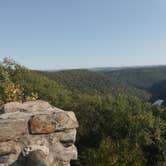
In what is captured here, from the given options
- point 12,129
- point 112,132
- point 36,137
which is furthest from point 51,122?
point 112,132

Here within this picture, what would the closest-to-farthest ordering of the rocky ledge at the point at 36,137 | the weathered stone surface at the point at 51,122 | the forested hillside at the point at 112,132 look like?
1. the rocky ledge at the point at 36,137
2. the weathered stone surface at the point at 51,122
3. the forested hillside at the point at 112,132

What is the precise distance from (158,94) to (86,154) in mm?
159160

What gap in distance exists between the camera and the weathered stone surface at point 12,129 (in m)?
3.75

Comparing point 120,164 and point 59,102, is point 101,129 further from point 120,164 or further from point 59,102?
point 59,102

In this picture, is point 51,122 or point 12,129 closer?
point 12,129

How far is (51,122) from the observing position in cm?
397

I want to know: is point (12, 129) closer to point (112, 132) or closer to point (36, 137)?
point (36, 137)

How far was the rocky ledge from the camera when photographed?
370 cm

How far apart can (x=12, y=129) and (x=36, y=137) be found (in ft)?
0.99

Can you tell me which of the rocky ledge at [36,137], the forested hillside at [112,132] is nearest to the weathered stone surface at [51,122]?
the rocky ledge at [36,137]

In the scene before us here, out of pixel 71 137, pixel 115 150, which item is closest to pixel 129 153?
pixel 115 150

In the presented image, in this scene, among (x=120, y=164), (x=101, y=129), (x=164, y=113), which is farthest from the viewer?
(x=164, y=113)

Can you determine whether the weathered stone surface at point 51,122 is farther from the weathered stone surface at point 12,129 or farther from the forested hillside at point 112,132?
the forested hillside at point 112,132

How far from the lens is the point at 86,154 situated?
21.8m
